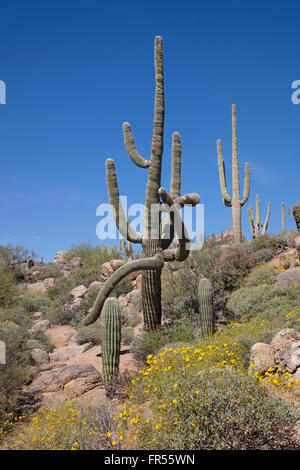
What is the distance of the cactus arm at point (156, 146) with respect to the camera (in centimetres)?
1045

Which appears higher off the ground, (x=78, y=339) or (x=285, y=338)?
(x=285, y=338)

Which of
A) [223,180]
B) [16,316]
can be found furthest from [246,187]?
[16,316]

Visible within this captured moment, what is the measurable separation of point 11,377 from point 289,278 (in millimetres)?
7747

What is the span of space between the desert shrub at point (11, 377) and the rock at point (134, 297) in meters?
5.18

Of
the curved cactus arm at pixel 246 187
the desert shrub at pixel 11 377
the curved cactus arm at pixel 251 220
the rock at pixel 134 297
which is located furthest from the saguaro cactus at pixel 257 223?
the desert shrub at pixel 11 377

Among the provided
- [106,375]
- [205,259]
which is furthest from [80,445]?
[205,259]

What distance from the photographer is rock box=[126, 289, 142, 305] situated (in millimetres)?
15030

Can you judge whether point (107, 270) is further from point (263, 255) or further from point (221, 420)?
point (221, 420)

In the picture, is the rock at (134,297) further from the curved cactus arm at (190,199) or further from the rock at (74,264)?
the rock at (74,264)

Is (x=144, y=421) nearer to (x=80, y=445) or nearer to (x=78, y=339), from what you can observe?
(x=80, y=445)

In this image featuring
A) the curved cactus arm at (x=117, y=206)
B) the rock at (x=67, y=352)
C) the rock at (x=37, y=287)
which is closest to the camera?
the curved cactus arm at (x=117, y=206)

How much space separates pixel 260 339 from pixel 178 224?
3.31 metres

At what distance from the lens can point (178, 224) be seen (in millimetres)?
8875

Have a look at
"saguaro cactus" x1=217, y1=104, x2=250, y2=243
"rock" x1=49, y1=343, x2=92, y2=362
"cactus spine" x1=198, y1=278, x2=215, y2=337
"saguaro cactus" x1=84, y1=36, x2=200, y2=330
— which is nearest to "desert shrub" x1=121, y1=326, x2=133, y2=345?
"rock" x1=49, y1=343, x2=92, y2=362
